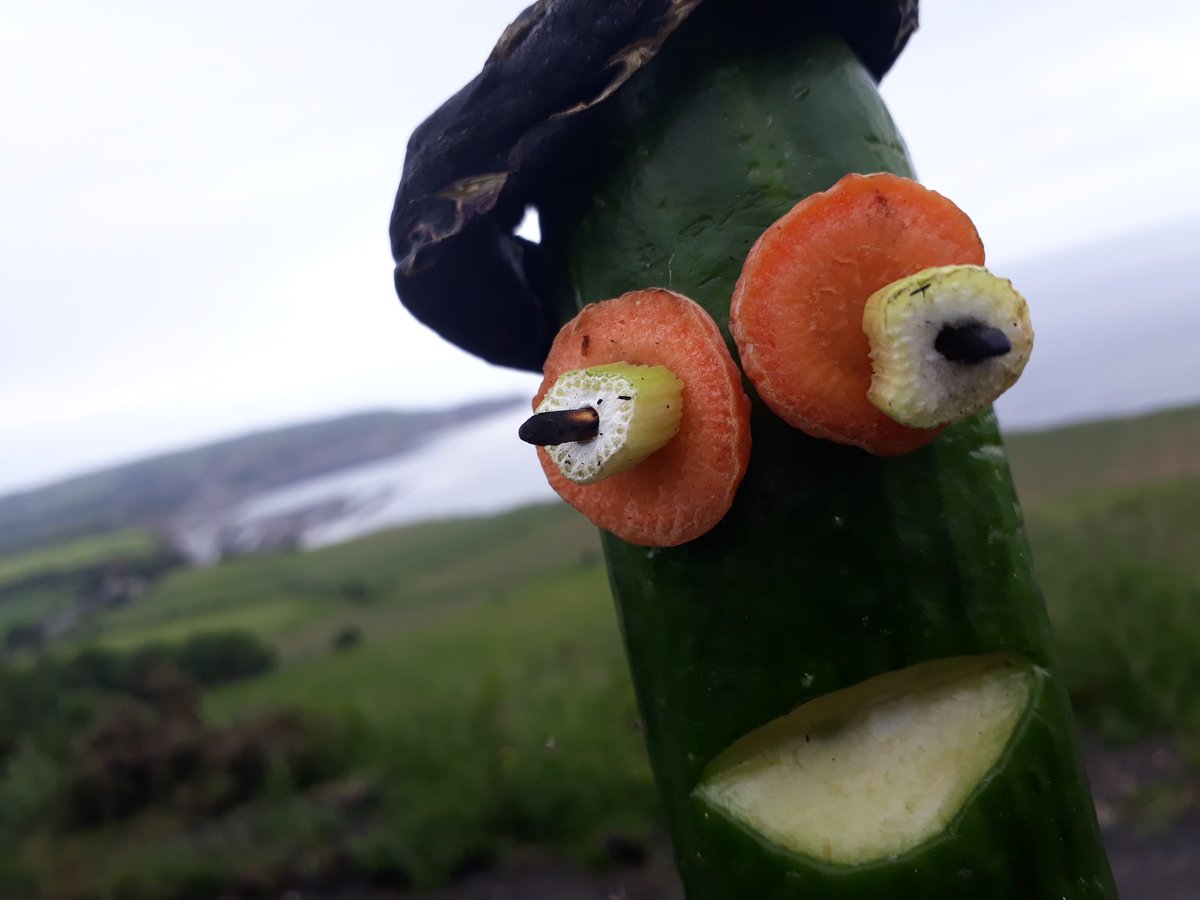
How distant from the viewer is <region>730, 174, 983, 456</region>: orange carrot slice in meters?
0.98

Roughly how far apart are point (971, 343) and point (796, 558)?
411 mm

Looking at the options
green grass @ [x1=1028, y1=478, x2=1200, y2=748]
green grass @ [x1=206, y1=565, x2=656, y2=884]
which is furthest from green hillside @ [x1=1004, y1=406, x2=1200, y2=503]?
green grass @ [x1=206, y1=565, x2=656, y2=884]

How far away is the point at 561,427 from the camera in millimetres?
939

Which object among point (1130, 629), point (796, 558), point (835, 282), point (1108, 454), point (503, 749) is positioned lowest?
point (1108, 454)

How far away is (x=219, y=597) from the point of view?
11.7 metres

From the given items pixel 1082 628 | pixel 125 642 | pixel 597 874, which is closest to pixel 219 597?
pixel 125 642

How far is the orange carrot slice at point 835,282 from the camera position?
98cm

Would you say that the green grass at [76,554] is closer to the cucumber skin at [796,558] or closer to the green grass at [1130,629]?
the green grass at [1130,629]

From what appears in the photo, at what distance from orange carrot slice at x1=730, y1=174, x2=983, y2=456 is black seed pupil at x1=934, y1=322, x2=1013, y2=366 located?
110 millimetres

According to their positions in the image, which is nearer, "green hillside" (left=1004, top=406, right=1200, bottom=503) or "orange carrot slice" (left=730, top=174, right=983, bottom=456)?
"orange carrot slice" (left=730, top=174, right=983, bottom=456)

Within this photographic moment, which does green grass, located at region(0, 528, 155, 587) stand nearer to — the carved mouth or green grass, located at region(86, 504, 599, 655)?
green grass, located at region(86, 504, 599, 655)

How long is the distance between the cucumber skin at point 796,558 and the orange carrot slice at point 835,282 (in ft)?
0.43

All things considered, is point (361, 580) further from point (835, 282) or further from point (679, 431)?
point (835, 282)

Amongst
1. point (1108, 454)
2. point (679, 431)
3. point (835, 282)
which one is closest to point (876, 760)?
point (679, 431)
